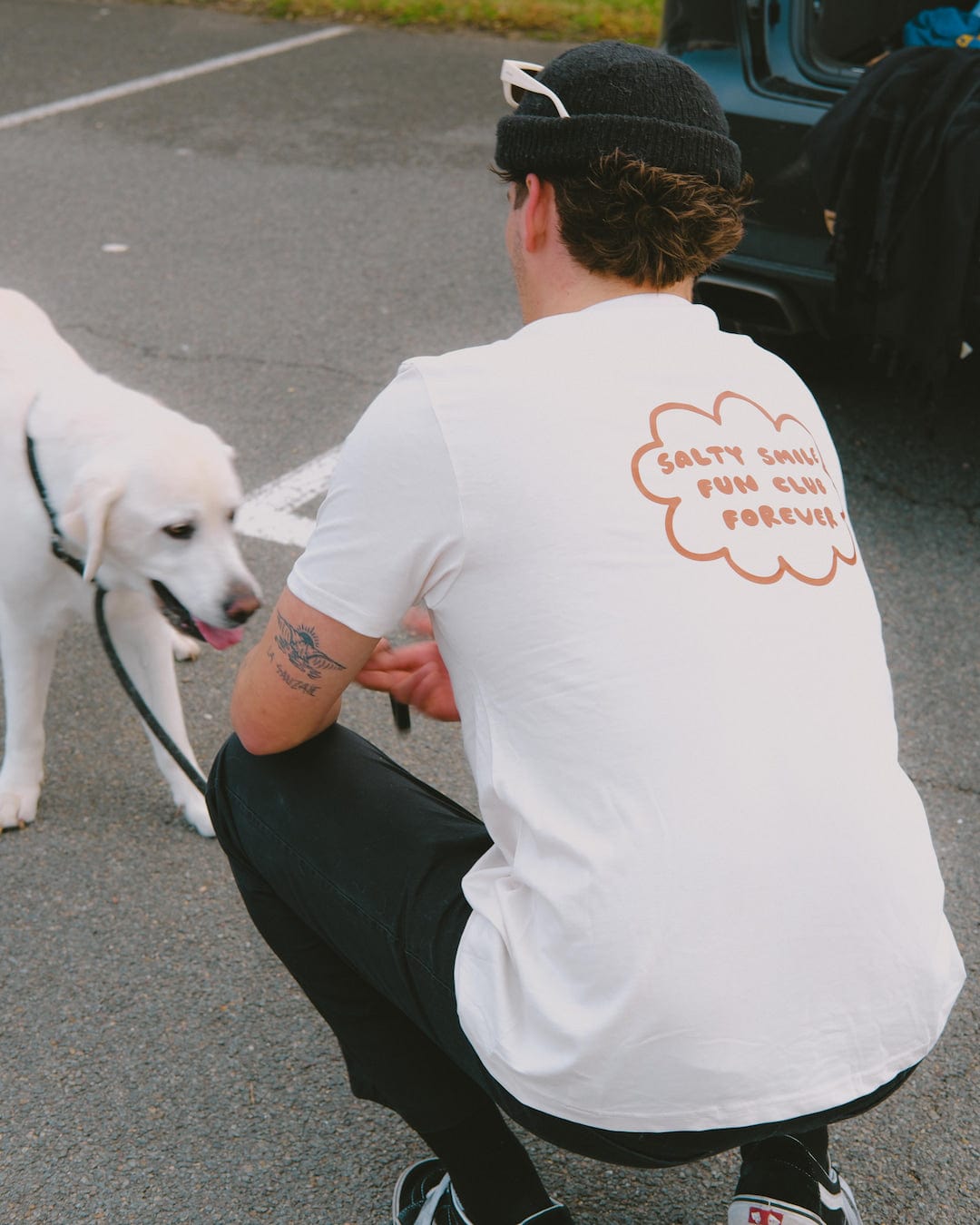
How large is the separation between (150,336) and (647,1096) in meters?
3.99

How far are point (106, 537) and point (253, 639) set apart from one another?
994mm

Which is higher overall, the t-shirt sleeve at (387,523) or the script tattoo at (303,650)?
the t-shirt sleeve at (387,523)

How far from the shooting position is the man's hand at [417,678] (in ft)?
5.90

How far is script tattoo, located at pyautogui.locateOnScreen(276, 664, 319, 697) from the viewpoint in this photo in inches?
62.7

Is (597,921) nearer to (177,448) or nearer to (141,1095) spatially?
(141,1095)

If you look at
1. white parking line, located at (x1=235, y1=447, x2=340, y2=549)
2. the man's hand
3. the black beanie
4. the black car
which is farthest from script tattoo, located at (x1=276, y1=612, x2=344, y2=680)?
the black car

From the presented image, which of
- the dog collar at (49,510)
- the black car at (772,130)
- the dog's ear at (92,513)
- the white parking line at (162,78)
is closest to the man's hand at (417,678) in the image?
the dog's ear at (92,513)

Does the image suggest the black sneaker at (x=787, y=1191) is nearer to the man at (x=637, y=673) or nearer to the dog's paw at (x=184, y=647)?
the man at (x=637, y=673)

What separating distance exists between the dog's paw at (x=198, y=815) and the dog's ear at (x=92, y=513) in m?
0.61

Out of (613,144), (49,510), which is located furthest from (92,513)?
(613,144)

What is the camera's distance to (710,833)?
52.1 inches

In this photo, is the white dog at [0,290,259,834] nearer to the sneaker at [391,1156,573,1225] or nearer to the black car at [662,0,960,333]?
the sneaker at [391,1156,573,1225]

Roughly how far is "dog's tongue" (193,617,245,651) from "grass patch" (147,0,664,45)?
6.60 meters

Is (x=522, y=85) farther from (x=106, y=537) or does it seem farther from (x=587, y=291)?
(x=106, y=537)
